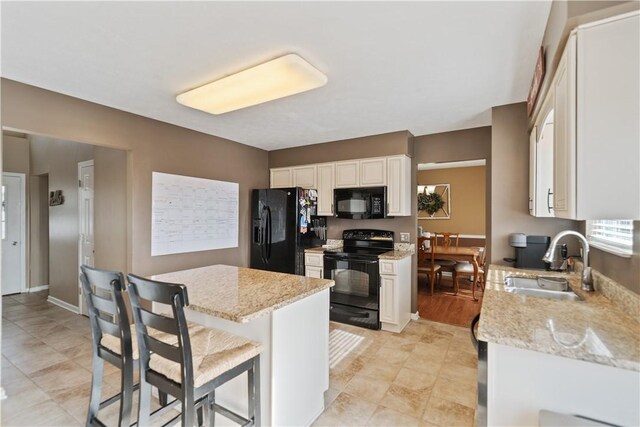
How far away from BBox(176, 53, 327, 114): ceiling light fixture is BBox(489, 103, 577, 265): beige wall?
186 centimetres

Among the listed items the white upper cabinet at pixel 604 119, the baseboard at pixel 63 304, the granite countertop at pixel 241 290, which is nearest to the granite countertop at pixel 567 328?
the white upper cabinet at pixel 604 119

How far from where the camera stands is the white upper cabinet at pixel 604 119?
1204mm

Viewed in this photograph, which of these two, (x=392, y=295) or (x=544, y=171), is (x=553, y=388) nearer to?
(x=544, y=171)

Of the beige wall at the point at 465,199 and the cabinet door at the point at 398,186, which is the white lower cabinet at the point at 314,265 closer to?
the cabinet door at the point at 398,186

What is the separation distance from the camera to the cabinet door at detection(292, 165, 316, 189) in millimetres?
4328

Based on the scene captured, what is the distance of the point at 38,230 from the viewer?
523cm

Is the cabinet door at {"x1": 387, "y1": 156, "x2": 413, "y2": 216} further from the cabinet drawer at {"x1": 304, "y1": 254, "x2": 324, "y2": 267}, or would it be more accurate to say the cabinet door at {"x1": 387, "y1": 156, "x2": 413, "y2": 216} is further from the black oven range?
the cabinet drawer at {"x1": 304, "y1": 254, "x2": 324, "y2": 267}

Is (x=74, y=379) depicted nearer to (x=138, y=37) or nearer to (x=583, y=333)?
(x=138, y=37)

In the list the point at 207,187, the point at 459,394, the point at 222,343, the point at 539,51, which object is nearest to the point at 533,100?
the point at 539,51

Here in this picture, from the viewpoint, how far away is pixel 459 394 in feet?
7.39

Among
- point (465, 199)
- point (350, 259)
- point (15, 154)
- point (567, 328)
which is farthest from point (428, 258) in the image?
point (15, 154)

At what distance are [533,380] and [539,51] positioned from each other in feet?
6.27

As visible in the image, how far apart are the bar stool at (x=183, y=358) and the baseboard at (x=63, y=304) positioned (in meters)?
3.49

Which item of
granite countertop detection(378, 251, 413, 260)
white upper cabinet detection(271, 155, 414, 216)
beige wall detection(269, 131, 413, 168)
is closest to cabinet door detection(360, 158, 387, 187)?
white upper cabinet detection(271, 155, 414, 216)
